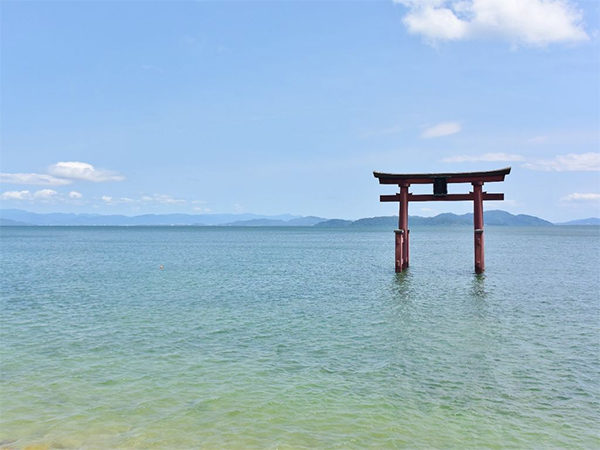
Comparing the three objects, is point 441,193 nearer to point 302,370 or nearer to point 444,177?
point 444,177

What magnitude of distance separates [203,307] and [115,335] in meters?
5.83

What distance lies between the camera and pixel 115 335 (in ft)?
51.9

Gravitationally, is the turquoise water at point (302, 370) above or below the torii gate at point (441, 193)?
below

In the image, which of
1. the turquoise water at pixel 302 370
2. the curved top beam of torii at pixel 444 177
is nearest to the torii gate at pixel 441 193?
the curved top beam of torii at pixel 444 177

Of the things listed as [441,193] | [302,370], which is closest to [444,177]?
[441,193]

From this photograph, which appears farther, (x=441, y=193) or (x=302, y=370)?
(x=441, y=193)

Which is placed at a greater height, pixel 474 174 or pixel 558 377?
pixel 474 174

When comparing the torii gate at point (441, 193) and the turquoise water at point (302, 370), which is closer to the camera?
the turquoise water at point (302, 370)

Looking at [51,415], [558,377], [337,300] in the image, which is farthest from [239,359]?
[337,300]

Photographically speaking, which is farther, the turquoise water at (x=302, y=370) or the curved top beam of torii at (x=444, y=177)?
the curved top beam of torii at (x=444, y=177)

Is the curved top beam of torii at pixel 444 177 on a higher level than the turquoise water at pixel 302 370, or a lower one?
higher

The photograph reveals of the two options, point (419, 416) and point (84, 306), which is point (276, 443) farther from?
point (84, 306)

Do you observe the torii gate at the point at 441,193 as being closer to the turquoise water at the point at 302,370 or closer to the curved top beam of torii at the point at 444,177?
the curved top beam of torii at the point at 444,177

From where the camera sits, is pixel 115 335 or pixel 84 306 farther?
pixel 84 306
